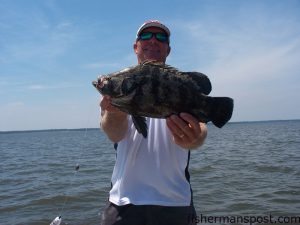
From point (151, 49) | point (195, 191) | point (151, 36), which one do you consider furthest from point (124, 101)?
point (195, 191)

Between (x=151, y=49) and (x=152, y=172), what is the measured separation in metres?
1.58

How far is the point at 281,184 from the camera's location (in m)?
16.5

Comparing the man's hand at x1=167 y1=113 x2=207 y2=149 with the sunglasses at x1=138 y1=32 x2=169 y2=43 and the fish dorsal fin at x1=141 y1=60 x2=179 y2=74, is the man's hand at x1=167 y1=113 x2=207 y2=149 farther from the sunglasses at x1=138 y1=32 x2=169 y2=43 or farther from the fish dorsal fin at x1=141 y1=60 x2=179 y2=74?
the sunglasses at x1=138 y1=32 x2=169 y2=43

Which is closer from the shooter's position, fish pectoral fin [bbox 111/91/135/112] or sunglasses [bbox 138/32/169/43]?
fish pectoral fin [bbox 111/91/135/112]

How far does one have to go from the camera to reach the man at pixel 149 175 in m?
4.11

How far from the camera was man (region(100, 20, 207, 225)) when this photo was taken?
4.11 m

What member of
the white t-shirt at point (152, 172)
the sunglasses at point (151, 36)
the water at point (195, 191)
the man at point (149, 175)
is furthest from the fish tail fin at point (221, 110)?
the water at point (195, 191)

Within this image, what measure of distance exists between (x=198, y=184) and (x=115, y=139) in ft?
43.7

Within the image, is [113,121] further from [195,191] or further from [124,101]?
[195,191]

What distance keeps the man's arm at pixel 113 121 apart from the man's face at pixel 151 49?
0.88m

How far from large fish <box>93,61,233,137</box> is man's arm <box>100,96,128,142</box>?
36 cm

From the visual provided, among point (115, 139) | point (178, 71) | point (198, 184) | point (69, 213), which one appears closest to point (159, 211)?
point (115, 139)

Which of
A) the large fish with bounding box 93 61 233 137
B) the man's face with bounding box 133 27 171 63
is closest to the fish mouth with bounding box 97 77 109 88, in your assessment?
the large fish with bounding box 93 61 233 137

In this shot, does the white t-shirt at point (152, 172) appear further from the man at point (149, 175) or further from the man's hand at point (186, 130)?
the man's hand at point (186, 130)
